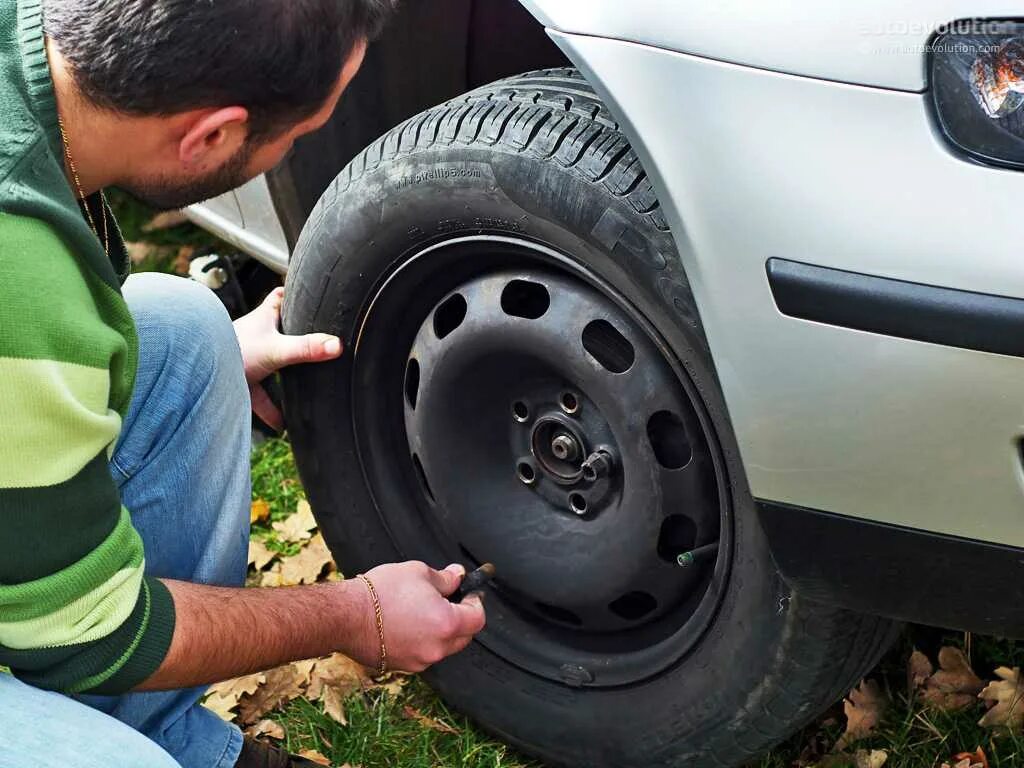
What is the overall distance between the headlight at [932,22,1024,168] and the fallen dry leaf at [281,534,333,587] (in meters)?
1.65

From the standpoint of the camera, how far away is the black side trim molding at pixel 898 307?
1330 millimetres

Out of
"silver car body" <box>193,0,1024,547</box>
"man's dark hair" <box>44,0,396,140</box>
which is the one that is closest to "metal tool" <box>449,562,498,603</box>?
"silver car body" <box>193,0,1024,547</box>

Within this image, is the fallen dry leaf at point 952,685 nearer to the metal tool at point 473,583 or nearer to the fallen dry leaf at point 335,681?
the metal tool at point 473,583

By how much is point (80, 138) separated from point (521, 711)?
3.71 ft

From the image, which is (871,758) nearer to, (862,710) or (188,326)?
(862,710)

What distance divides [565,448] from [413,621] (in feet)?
1.08

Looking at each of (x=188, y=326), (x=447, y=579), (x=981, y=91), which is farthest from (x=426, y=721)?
(x=981, y=91)

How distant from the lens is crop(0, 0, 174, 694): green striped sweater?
4.49 feet

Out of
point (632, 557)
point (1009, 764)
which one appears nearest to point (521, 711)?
point (632, 557)

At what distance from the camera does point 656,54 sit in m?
1.47

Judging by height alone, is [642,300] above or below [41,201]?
below

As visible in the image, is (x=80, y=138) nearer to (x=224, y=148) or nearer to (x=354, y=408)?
(x=224, y=148)

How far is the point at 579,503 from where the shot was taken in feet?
6.40

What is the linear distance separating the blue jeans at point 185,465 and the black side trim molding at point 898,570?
0.85 m
